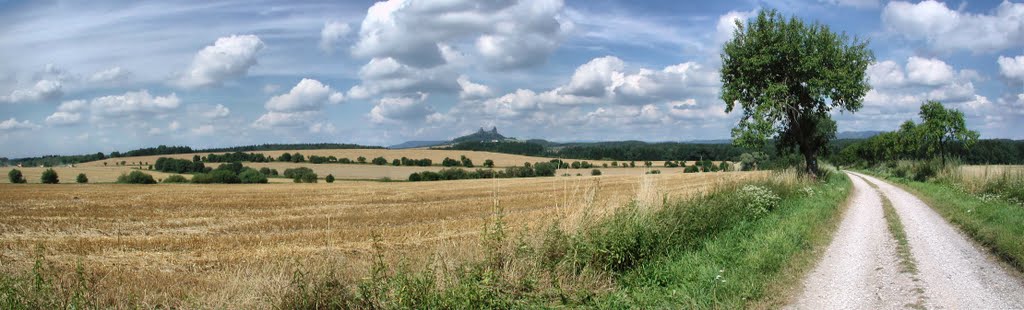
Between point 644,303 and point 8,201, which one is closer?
point 644,303

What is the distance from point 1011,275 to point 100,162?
90247 mm

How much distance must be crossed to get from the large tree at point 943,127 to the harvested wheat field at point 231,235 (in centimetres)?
3064

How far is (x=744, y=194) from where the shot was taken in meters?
15.1

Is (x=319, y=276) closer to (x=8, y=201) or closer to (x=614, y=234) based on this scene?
(x=614, y=234)

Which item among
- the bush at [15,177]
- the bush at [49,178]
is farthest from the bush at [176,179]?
the bush at [15,177]

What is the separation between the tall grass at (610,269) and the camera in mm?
6074

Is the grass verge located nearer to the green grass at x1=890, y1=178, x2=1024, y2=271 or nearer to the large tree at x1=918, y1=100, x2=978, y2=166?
the green grass at x1=890, y1=178, x2=1024, y2=271

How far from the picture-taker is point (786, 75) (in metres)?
29.4

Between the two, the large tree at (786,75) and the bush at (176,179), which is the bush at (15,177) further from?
the large tree at (786,75)

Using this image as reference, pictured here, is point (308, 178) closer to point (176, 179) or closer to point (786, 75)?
point (176, 179)

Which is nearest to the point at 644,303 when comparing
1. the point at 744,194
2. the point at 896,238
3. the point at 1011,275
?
the point at 1011,275

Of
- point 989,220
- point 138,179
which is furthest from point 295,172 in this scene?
point 989,220

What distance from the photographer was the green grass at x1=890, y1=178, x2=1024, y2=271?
363 inches

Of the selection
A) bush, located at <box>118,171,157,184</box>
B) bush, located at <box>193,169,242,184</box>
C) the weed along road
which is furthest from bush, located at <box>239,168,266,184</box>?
the weed along road
